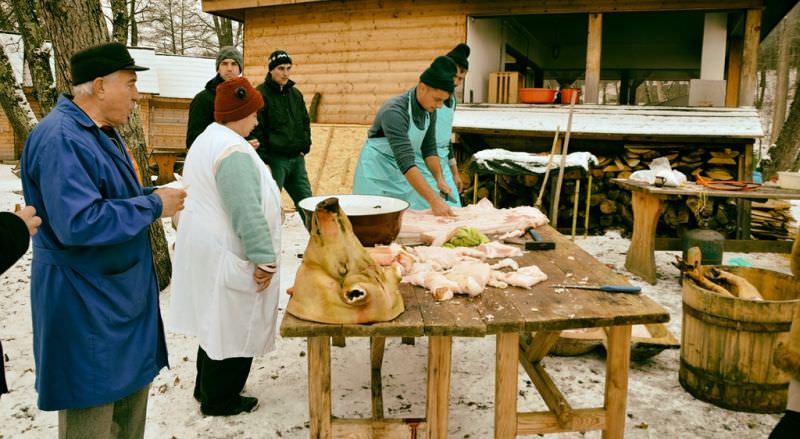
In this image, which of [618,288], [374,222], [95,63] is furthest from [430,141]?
[95,63]

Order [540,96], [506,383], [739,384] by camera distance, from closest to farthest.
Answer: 1. [506,383]
2. [739,384]
3. [540,96]

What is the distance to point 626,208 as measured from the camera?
1013cm

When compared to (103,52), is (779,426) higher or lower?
lower

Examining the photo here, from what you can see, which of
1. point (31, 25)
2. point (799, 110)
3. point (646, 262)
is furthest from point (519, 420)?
point (799, 110)

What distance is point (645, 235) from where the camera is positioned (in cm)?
702

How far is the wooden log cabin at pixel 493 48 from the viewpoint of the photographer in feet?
32.2

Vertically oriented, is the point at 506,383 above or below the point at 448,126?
below

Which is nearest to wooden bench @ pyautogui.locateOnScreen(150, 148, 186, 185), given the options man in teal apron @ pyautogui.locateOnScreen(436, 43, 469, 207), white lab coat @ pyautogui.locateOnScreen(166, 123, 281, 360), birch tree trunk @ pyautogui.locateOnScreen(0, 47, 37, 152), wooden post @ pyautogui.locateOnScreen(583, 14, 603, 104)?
birch tree trunk @ pyautogui.locateOnScreen(0, 47, 37, 152)

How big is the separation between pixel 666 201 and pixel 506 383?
27.4ft

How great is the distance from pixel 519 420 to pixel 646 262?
4.83m

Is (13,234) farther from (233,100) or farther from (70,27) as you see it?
(70,27)

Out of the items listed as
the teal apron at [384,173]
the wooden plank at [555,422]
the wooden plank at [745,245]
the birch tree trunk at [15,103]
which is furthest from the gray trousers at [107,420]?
the birch tree trunk at [15,103]

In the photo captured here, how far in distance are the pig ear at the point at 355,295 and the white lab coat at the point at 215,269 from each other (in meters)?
1.15

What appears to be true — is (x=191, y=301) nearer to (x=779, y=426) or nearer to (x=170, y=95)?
(x=779, y=426)
